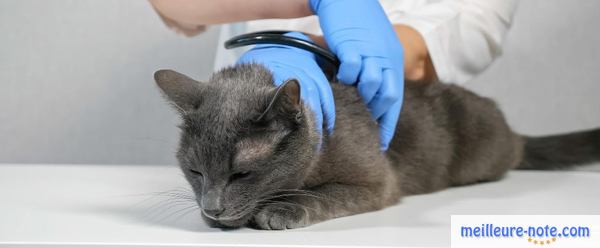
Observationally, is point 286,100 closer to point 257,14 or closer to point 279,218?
point 279,218

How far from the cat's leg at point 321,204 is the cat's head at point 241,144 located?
27 millimetres

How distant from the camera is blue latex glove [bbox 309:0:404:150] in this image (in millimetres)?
1671

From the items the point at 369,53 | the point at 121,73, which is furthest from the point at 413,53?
the point at 121,73

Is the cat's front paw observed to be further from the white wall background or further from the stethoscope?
the white wall background

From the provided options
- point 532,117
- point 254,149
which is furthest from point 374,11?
point 532,117

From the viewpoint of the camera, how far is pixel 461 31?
2.13 metres

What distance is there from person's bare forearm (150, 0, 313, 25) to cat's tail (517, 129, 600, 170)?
87 centimetres

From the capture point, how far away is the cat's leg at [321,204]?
137 centimetres

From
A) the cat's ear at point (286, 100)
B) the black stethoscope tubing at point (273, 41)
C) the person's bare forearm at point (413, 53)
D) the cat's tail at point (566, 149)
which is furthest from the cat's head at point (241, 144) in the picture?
the cat's tail at point (566, 149)

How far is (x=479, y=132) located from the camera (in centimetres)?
202

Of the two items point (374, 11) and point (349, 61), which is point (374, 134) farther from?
point (374, 11)

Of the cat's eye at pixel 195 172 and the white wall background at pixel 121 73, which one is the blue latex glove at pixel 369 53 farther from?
the white wall background at pixel 121 73

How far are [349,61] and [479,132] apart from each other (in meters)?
0.55

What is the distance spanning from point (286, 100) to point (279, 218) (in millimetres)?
216
